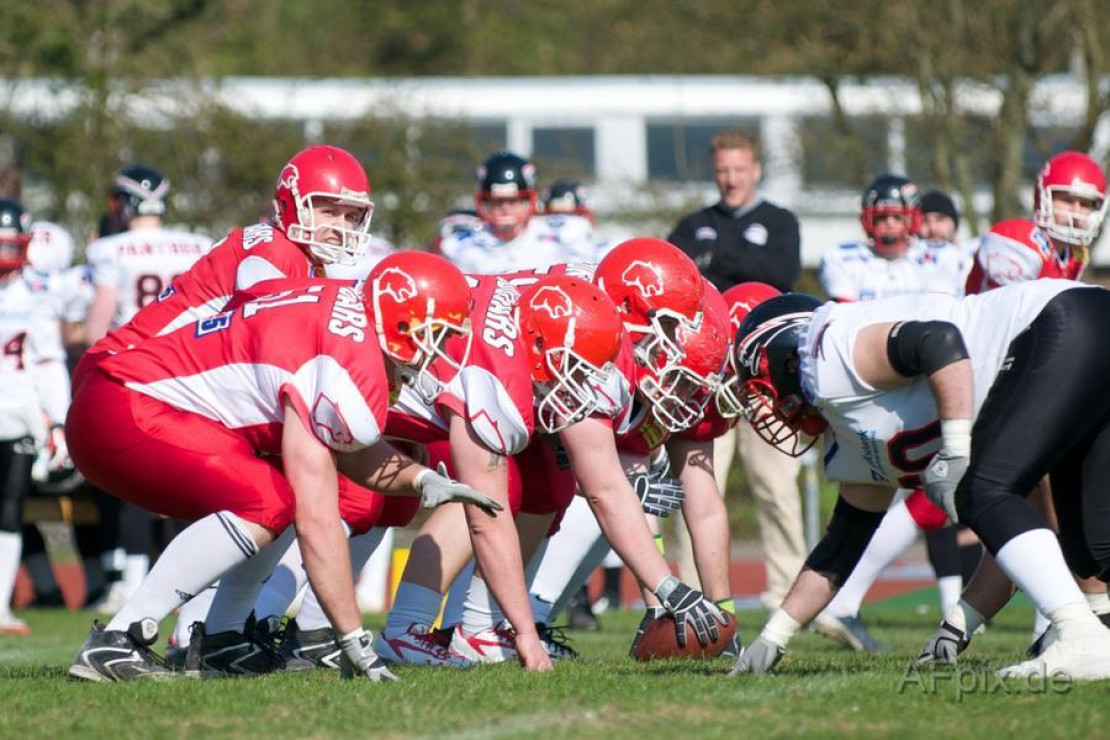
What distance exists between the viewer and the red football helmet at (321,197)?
20.5 ft

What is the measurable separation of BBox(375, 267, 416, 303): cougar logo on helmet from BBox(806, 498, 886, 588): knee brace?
60.2 inches

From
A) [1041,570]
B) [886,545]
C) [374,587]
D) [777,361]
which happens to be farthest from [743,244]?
[1041,570]

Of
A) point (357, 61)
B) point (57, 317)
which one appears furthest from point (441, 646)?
point (357, 61)

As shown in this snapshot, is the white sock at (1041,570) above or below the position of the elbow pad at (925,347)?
below

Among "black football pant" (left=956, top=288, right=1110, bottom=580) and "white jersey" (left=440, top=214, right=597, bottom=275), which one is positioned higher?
"white jersey" (left=440, top=214, right=597, bottom=275)

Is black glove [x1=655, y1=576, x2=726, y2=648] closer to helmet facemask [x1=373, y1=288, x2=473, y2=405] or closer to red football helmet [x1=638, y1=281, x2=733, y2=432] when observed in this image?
red football helmet [x1=638, y1=281, x2=733, y2=432]

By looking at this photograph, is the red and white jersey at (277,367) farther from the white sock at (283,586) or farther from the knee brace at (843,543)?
the knee brace at (843,543)

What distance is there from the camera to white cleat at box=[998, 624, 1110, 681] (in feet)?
15.7

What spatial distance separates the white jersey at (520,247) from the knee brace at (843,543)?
12.7 feet

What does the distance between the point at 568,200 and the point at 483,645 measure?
5.15 m

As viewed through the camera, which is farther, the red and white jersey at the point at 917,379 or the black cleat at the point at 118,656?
the black cleat at the point at 118,656

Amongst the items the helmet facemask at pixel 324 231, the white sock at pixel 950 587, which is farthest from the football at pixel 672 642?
the white sock at pixel 950 587

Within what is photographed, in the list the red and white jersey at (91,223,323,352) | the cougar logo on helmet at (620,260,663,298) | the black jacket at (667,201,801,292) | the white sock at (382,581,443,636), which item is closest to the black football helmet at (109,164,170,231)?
the black jacket at (667,201,801,292)

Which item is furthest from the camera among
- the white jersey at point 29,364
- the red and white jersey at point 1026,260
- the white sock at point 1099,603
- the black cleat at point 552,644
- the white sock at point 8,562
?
the white jersey at point 29,364
